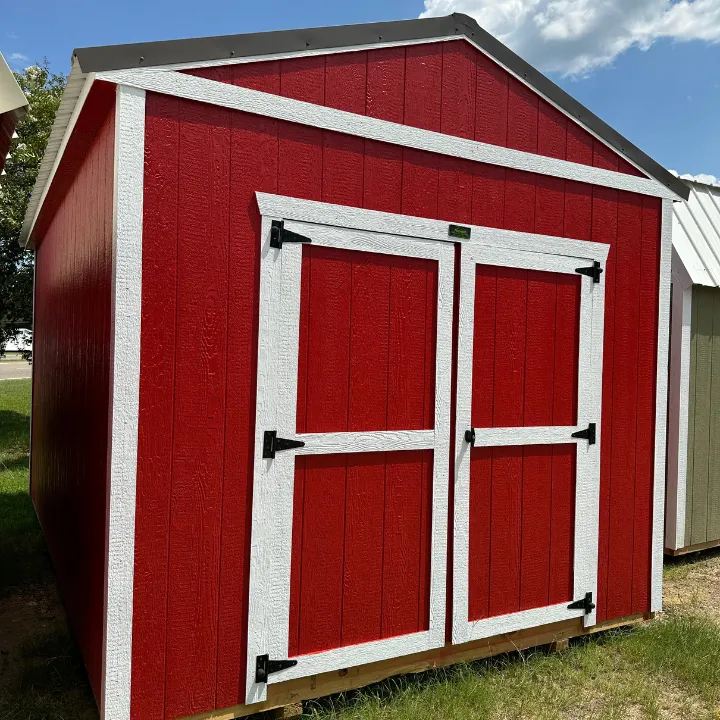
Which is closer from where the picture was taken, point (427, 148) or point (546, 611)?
point (427, 148)

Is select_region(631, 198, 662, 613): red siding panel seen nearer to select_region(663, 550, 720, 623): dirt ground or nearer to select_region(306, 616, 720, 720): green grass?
select_region(306, 616, 720, 720): green grass

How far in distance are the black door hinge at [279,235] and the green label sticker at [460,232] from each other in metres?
0.86

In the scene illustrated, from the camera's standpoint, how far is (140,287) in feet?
8.97

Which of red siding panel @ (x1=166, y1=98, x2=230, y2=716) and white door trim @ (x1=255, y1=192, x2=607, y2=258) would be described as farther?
white door trim @ (x1=255, y1=192, x2=607, y2=258)

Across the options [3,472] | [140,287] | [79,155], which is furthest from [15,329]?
[140,287]

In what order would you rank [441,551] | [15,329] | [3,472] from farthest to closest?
[15,329] → [3,472] → [441,551]

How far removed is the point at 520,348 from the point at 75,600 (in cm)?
276

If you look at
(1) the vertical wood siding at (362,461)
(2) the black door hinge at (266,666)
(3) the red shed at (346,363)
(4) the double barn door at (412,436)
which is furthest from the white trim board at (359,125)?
(2) the black door hinge at (266,666)

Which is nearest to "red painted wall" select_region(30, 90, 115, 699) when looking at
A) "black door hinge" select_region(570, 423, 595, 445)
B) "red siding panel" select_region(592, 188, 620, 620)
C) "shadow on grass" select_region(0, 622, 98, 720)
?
"shadow on grass" select_region(0, 622, 98, 720)

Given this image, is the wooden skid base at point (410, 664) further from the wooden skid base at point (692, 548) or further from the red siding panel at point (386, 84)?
the red siding panel at point (386, 84)

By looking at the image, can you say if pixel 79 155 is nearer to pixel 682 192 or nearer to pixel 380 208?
pixel 380 208

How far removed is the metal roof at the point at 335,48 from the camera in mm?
2682

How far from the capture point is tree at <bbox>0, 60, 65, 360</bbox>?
434 inches

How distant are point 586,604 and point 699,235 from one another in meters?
3.48
